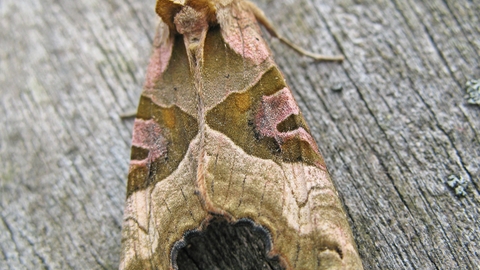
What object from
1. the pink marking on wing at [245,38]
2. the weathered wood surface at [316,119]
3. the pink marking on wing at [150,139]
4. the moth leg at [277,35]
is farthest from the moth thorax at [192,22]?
the weathered wood surface at [316,119]

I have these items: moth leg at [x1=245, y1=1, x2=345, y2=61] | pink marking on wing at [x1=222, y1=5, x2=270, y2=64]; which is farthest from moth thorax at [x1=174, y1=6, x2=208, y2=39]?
moth leg at [x1=245, y1=1, x2=345, y2=61]

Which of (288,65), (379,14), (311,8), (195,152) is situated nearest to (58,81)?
(195,152)

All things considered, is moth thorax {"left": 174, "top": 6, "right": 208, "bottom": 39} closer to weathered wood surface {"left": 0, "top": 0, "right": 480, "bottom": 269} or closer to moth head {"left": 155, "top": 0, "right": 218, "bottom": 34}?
moth head {"left": 155, "top": 0, "right": 218, "bottom": 34}

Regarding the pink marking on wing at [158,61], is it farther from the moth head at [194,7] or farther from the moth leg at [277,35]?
the moth leg at [277,35]

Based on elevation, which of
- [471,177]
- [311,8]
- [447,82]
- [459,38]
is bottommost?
[471,177]

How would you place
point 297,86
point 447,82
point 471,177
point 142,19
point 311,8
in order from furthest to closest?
point 142,19 → point 311,8 → point 297,86 → point 447,82 → point 471,177

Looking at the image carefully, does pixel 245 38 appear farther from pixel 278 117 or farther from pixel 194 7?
pixel 278 117

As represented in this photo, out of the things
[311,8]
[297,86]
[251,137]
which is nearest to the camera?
[251,137]

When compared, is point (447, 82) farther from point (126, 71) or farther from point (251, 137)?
point (126, 71)
